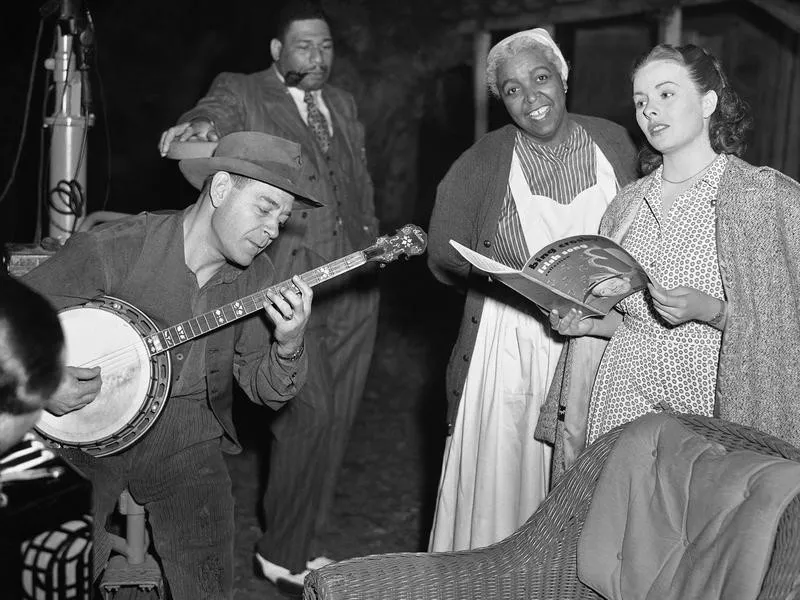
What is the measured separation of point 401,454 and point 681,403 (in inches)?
143

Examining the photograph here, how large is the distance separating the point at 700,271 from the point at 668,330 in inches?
8.0

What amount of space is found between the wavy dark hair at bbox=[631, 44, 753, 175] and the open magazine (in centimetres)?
52

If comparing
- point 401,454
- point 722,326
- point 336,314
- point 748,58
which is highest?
point 748,58

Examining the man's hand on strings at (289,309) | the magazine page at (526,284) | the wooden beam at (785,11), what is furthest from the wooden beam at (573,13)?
the man's hand on strings at (289,309)

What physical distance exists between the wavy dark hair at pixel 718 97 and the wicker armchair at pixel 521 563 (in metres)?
0.84

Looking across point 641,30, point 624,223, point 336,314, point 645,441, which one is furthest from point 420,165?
point 645,441

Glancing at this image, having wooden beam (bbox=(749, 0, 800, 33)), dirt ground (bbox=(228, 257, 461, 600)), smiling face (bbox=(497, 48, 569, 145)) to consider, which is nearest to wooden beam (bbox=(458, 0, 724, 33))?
wooden beam (bbox=(749, 0, 800, 33))

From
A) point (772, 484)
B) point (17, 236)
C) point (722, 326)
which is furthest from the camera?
point (17, 236)

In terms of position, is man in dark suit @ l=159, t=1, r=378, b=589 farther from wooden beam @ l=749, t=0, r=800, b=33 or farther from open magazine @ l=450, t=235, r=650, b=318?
wooden beam @ l=749, t=0, r=800, b=33

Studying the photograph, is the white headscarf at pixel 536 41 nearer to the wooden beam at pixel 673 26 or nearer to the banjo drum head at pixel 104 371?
the banjo drum head at pixel 104 371

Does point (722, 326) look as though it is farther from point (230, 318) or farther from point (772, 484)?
point (230, 318)

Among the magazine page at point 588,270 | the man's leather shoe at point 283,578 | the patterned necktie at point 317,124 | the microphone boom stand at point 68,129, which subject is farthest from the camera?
the patterned necktie at point 317,124

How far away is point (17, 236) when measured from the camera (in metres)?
7.12

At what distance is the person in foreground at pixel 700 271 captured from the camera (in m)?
2.94
